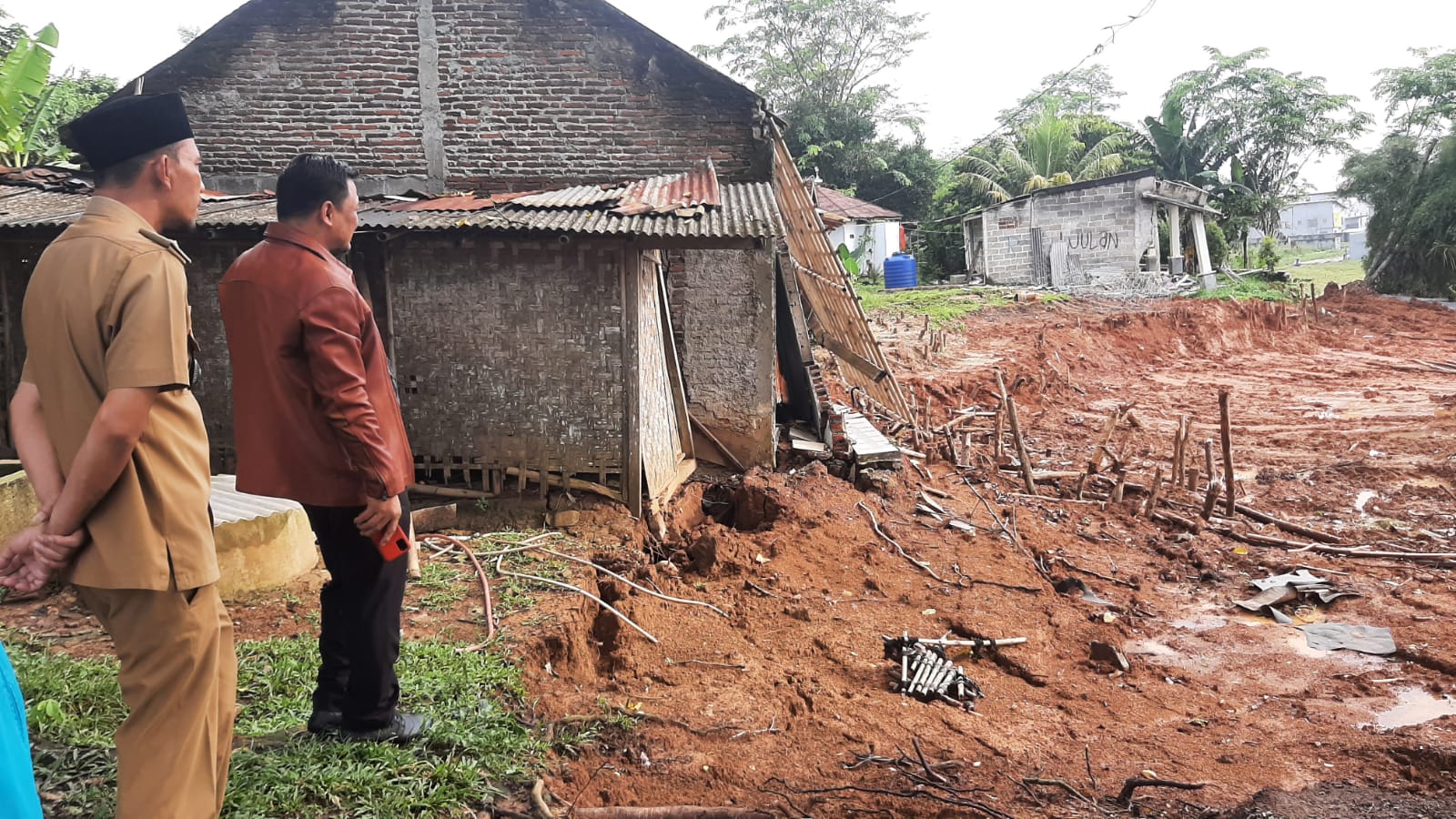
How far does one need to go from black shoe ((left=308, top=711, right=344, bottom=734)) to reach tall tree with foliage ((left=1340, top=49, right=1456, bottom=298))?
106 feet

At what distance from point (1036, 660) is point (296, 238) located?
5.01 metres

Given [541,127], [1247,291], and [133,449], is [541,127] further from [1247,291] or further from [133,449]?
[1247,291]

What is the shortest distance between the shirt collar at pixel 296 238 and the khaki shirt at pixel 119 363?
0.69 metres

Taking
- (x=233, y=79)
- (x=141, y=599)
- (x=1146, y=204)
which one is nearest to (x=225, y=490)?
(x=141, y=599)

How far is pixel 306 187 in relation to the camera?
3082 mm

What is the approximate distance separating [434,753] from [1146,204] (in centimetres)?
2741

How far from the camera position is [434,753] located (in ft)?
Result: 11.1

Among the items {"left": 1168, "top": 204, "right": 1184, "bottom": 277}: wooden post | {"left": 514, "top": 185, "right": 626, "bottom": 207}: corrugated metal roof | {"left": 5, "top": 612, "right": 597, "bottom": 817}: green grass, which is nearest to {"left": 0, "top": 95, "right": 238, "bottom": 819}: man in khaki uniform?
{"left": 5, "top": 612, "right": 597, "bottom": 817}: green grass

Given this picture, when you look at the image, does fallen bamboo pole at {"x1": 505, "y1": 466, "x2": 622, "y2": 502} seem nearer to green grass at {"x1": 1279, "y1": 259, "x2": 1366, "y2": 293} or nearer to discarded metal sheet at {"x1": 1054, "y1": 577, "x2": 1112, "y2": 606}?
discarded metal sheet at {"x1": 1054, "y1": 577, "x2": 1112, "y2": 606}

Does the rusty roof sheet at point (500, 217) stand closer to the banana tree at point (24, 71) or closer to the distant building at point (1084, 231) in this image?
the banana tree at point (24, 71)

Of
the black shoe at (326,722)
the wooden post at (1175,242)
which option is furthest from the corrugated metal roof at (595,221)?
the wooden post at (1175,242)

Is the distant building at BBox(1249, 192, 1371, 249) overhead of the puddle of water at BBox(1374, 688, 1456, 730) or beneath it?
overhead

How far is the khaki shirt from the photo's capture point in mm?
2229

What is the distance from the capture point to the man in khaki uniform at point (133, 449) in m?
2.23
